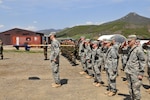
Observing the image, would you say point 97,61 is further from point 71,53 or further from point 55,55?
point 71,53

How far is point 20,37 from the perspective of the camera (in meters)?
55.8

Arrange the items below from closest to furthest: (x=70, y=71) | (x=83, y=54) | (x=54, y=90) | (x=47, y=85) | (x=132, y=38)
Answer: (x=132, y=38) < (x=54, y=90) < (x=47, y=85) < (x=83, y=54) < (x=70, y=71)

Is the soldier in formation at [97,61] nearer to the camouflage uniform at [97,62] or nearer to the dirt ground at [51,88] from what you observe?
the camouflage uniform at [97,62]

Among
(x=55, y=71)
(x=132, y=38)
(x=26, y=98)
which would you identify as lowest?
(x=26, y=98)

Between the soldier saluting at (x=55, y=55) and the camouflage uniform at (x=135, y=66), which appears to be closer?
the camouflage uniform at (x=135, y=66)

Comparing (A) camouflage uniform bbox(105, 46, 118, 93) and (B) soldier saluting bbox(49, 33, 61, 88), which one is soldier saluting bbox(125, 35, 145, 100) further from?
(B) soldier saluting bbox(49, 33, 61, 88)

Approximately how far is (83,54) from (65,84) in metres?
3.19

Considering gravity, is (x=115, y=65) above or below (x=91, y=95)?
above

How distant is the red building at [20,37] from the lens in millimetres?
55500

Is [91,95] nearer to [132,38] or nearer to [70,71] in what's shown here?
[132,38]

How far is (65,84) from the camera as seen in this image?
13.6 meters

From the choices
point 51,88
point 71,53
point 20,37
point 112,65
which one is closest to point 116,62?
point 112,65

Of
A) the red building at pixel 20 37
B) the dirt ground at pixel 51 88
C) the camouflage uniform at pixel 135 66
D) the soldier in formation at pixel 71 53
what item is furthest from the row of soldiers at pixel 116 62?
the red building at pixel 20 37

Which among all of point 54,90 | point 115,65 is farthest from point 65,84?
point 115,65
